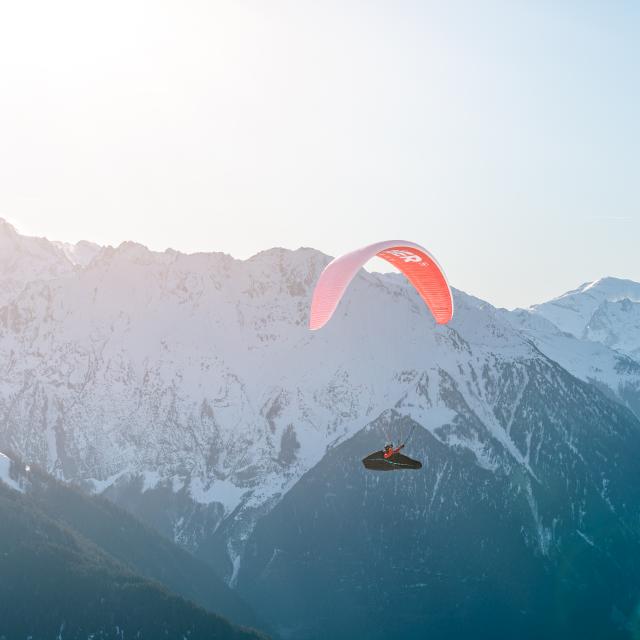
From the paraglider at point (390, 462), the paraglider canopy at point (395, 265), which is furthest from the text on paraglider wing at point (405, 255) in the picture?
the paraglider at point (390, 462)

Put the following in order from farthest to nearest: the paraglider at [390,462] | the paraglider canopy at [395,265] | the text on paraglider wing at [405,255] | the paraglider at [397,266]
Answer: the text on paraglider wing at [405,255] → the paraglider canopy at [395,265] → the paraglider at [397,266] → the paraglider at [390,462]

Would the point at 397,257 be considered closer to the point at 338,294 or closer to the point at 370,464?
the point at 338,294

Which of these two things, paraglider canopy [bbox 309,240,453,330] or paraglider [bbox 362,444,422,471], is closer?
paraglider [bbox 362,444,422,471]

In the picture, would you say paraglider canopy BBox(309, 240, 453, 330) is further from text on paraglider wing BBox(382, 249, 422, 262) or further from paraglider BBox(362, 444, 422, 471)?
paraglider BBox(362, 444, 422, 471)

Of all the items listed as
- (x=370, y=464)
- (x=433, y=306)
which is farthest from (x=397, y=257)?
(x=370, y=464)

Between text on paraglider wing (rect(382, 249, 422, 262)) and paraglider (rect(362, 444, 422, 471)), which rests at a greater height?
text on paraglider wing (rect(382, 249, 422, 262))

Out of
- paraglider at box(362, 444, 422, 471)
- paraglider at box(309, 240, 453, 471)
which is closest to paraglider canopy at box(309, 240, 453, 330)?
paraglider at box(309, 240, 453, 471)

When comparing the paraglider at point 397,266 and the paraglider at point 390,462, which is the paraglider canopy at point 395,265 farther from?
the paraglider at point 390,462

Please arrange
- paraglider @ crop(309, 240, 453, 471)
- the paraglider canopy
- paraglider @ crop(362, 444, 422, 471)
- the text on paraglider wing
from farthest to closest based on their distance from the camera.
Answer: the text on paraglider wing, the paraglider canopy, paraglider @ crop(309, 240, 453, 471), paraglider @ crop(362, 444, 422, 471)
